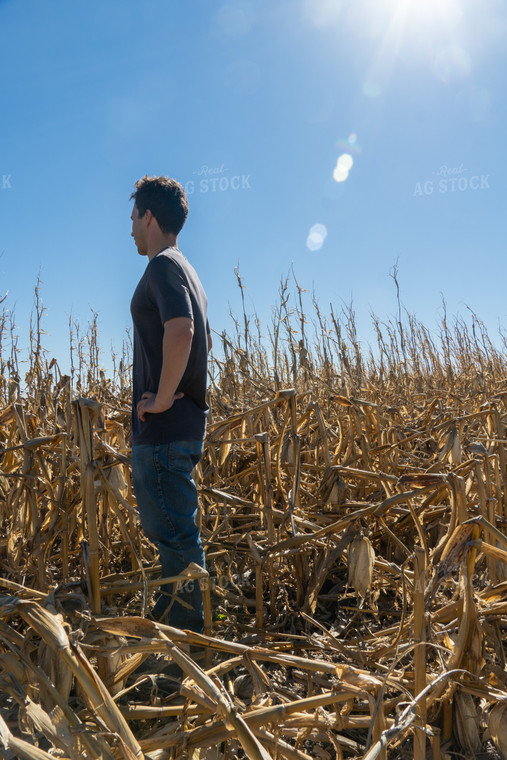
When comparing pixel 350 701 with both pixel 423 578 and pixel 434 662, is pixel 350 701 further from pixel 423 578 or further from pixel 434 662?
pixel 434 662

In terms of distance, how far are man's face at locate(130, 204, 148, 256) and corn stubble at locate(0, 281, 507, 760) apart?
0.60 m

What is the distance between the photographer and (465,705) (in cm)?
97

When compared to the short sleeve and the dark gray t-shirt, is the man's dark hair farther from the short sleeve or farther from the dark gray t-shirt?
the short sleeve

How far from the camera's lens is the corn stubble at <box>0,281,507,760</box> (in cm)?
75

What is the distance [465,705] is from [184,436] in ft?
3.26

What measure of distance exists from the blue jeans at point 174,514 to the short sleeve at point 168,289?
0.39 m

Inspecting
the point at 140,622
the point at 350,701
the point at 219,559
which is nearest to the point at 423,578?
the point at 350,701

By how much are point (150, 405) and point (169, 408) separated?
6 centimetres

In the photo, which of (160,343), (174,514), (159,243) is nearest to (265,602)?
(174,514)

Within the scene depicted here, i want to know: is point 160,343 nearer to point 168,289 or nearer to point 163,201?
point 168,289

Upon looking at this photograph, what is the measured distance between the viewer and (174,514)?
161cm

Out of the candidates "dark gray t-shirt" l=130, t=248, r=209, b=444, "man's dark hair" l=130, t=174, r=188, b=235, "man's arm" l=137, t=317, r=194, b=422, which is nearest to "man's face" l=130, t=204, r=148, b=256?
"man's dark hair" l=130, t=174, r=188, b=235

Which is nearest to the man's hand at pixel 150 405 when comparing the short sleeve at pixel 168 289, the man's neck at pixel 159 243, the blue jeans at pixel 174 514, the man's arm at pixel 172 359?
the man's arm at pixel 172 359

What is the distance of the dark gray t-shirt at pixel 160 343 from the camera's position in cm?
165
